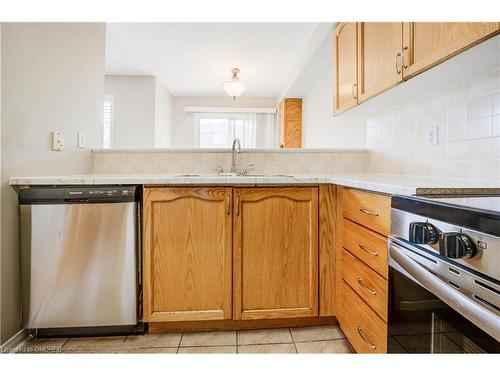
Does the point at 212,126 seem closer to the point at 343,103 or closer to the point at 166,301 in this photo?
the point at 343,103

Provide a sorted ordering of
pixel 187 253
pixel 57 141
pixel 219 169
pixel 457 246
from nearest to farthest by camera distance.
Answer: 1. pixel 457 246
2. pixel 187 253
3. pixel 57 141
4. pixel 219 169

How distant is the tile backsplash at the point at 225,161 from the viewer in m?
2.19

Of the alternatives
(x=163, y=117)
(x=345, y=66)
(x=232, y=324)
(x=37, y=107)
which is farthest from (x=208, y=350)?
(x=163, y=117)

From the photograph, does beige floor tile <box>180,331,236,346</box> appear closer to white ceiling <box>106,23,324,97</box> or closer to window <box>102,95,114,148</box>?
white ceiling <box>106,23,324,97</box>

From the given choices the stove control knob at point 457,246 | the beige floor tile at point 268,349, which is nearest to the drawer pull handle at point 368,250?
the stove control knob at point 457,246

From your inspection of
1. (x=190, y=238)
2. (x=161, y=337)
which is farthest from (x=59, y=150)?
(x=161, y=337)

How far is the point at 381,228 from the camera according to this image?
1.16 metres

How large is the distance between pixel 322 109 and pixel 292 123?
1.22m

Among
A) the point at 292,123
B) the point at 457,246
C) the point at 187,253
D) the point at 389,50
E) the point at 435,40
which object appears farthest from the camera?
the point at 292,123

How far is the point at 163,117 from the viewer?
491 centimetres

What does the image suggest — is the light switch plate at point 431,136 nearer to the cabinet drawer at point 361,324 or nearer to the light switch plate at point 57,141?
the cabinet drawer at point 361,324

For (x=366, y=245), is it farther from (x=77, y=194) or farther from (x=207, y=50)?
(x=207, y=50)

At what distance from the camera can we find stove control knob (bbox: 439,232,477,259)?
0.64 m

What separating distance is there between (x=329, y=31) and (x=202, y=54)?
1.73 meters
